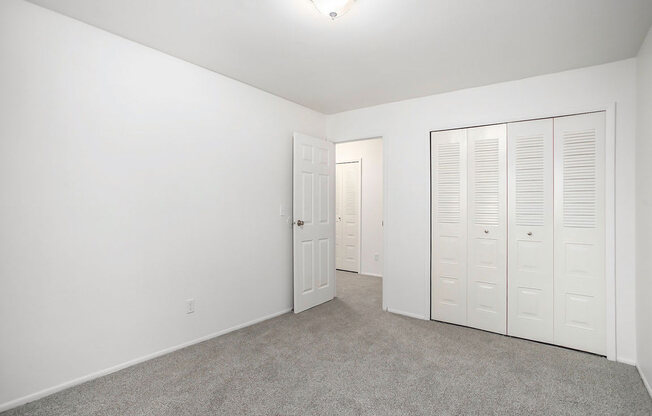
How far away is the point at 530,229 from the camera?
310cm

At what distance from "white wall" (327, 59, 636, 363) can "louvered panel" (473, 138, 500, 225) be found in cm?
27

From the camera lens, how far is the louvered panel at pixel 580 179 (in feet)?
9.23

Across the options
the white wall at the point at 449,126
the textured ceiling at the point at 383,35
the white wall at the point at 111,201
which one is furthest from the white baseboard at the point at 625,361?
the white wall at the point at 111,201

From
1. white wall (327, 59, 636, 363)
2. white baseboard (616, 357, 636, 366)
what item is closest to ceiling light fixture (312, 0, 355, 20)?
white wall (327, 59, 636, 363)

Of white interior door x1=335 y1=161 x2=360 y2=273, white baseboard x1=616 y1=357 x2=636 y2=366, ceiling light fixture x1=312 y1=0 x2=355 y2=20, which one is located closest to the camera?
ceiling light fixture x1=312 y1=0 x2=355 y2=20

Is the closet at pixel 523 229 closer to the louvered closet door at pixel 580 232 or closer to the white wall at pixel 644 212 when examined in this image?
the louvered closet door at pixel 580 232

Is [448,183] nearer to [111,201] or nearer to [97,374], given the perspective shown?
[111,201]

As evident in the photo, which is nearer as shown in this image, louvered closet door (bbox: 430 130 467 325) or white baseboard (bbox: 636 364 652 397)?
white baseboard (bbox: 636 364 652 397)

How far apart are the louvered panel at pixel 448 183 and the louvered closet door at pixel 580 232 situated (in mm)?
860

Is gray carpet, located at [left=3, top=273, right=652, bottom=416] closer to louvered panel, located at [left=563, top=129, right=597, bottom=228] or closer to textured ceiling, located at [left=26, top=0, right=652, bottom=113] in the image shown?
louvered panel, located at [left=563, top=129, right=597, bottom=228]

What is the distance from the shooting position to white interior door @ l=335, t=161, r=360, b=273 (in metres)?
6.00

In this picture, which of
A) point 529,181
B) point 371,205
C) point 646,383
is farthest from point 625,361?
point 371,205

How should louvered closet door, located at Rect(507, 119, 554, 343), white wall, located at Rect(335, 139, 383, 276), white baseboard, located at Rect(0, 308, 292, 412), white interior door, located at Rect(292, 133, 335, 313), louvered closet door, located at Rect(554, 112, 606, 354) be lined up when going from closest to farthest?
1. white baseboard, located at Rect(0, 308, 292, 412)
2. louvered closet door, located at Rect(554, 112, 606, 354)
3. louvered closet door, located at Rect(507, 119, 554, 343)
4. white interior door, located at Rect(292, 133, 335, 313)
5. white wall, located at Rect(335, 139, 383, 276)

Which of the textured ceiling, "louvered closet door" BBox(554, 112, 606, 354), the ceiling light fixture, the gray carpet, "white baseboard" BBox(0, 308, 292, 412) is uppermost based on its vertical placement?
the textured ceiling
